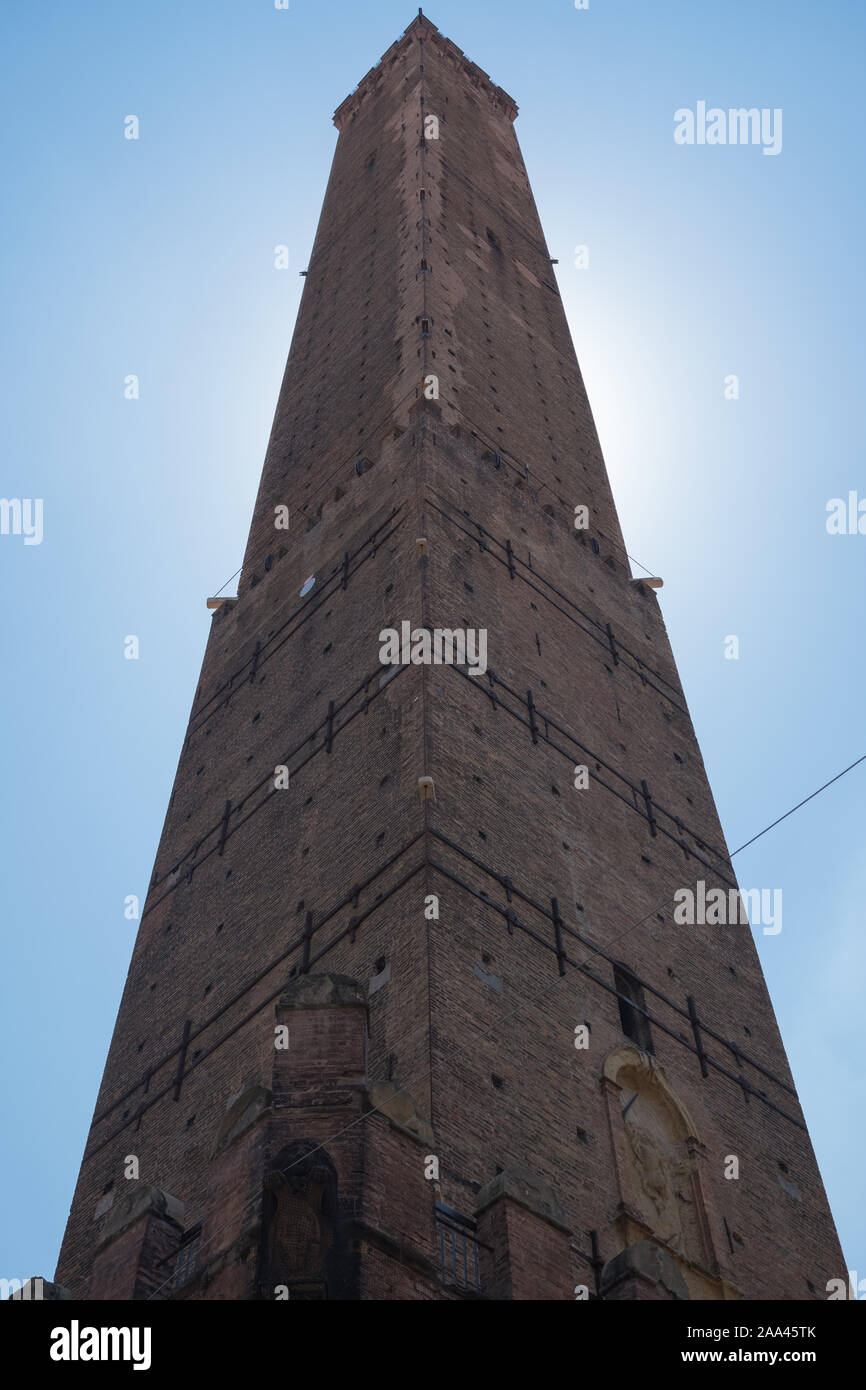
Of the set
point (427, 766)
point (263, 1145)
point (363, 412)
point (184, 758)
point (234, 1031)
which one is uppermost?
point (363, 412)

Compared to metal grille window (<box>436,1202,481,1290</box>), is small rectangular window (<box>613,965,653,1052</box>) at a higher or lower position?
higher

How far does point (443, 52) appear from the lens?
122 feet

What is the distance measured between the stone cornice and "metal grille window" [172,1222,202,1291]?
3029 cm

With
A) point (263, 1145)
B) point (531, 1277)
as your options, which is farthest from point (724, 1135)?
point (263, 1145)

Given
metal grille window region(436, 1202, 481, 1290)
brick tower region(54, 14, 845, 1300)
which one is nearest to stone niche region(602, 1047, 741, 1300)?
brick tower region(54, 14, 845, 1300)

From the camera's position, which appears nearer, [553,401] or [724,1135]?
[724,1135]

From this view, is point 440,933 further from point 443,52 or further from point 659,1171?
point 443,52

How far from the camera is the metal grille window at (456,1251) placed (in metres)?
10.6

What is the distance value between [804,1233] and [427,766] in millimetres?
5213

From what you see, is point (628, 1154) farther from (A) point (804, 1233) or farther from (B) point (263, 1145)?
(B) point (263, 1145)

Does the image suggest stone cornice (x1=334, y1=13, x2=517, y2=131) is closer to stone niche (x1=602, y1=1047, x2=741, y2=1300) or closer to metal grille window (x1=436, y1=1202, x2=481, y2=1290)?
stone niche (x1=602, y1=1047, x2=741, y2=1300)

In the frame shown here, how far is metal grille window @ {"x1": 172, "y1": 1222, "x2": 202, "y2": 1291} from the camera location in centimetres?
1073

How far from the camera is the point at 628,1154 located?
14.4 metres

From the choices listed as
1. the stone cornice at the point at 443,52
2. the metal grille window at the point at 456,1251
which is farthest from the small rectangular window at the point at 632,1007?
the stone cornice at the point at 443,52
